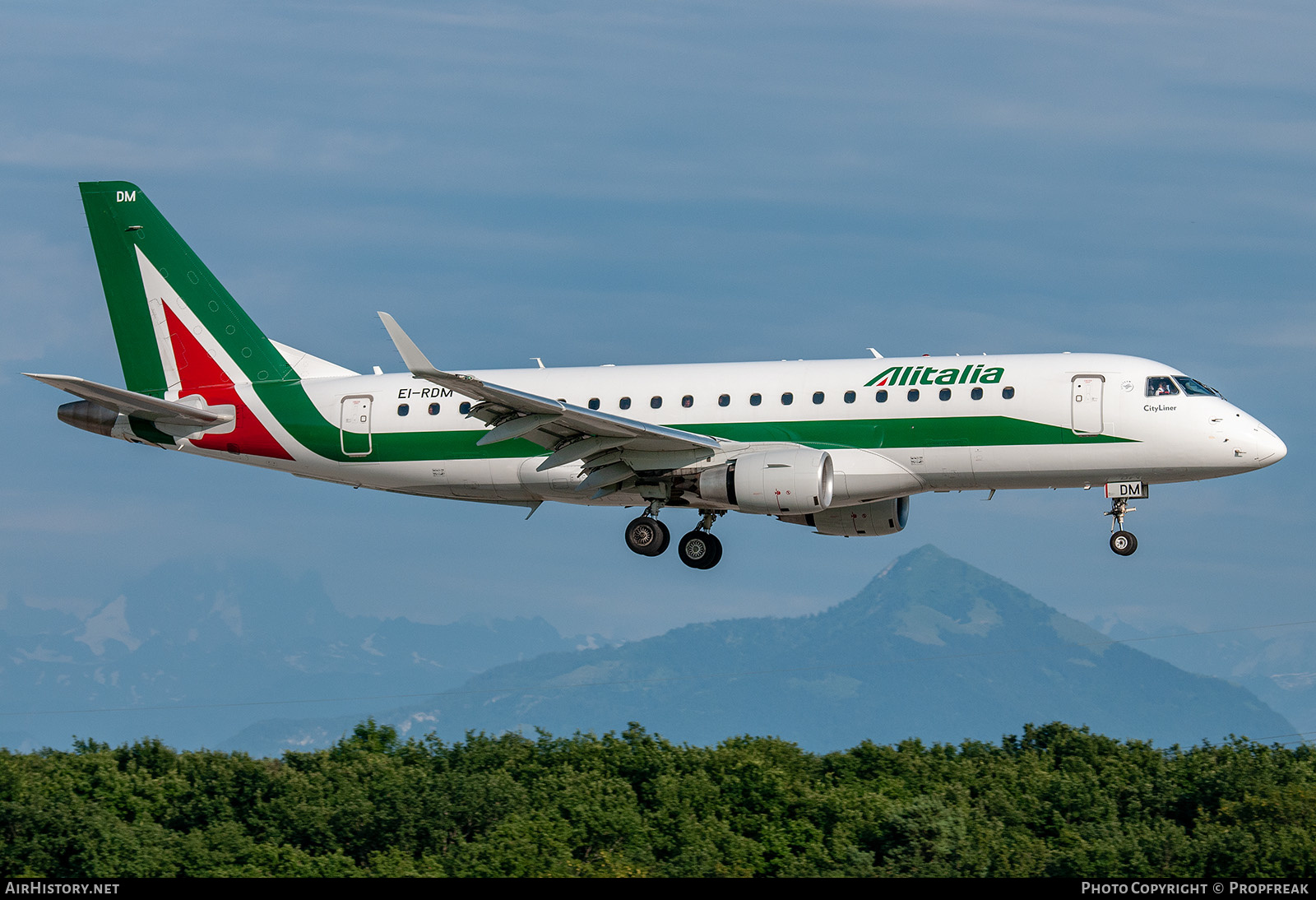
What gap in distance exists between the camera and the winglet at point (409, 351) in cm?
3909

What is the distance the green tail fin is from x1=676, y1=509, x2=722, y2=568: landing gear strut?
13586 mm

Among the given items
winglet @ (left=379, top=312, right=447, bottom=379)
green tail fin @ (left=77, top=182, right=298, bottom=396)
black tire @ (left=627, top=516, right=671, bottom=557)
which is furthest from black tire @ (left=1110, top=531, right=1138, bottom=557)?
green tail fin @ (left=77, top=182, right=298, bottom=396)

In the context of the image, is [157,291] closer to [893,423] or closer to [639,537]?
[639,537]

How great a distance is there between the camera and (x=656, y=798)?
7494 cm

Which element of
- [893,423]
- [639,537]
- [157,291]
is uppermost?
[157,291]

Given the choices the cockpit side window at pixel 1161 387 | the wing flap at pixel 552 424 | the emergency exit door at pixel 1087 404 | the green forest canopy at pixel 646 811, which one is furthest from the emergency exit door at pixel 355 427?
the cockpit side window at pixel 1161 387

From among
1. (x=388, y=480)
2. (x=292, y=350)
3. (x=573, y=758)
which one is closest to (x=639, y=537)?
(x=388, y=480)

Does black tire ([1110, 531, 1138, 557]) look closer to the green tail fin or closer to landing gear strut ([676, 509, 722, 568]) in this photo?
landing gear strut ([676, 509, 722, 568])

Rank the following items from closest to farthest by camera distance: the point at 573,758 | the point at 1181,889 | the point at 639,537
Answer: the point at 1181,889
the point at 639,537
the point at 573,758

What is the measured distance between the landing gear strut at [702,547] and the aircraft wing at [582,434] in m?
3.35

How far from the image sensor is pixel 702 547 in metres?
49.1

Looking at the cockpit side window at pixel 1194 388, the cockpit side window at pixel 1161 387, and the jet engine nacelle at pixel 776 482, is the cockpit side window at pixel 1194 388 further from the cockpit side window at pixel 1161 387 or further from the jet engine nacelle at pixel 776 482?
the jet engine nacelle at pixel 776 482

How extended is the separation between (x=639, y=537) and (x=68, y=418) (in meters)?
17.4

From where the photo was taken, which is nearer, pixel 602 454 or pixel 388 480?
pixel 602 454
